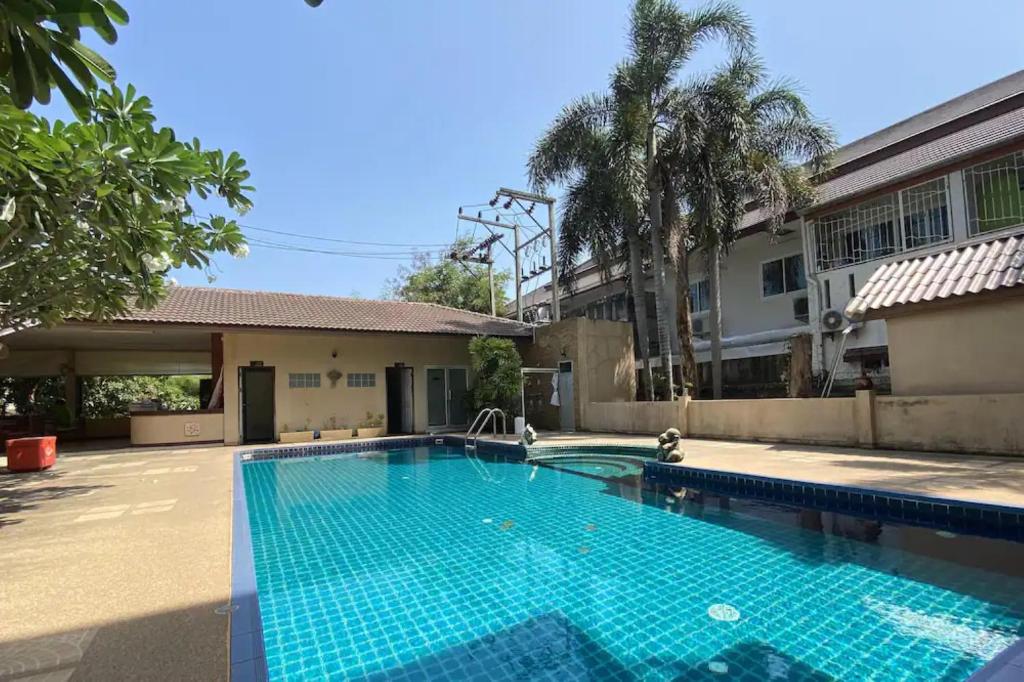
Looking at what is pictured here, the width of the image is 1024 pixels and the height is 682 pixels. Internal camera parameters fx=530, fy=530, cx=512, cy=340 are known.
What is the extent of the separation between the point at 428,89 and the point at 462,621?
15.8 meters

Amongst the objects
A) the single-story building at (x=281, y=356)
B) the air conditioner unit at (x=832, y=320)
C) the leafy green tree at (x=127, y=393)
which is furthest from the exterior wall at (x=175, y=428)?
the air conditioner unit at (x=832, y=320)

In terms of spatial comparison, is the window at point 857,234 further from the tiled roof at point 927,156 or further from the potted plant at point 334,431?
the potted plant at point 334,431

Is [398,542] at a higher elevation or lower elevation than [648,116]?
lower

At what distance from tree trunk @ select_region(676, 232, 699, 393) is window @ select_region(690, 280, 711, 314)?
6.22 meters

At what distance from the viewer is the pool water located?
352cm

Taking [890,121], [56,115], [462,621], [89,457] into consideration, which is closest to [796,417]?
[462,621]

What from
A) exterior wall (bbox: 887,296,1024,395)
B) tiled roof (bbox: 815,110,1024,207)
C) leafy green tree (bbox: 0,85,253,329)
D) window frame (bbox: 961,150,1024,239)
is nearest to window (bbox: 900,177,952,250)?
window frame (bbox: 961,150,1024,239)

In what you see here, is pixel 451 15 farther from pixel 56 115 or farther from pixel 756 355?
pixel 756 355

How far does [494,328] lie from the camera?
20.1 meters

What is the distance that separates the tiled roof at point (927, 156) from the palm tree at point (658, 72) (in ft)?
16.9

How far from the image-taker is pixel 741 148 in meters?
14.9

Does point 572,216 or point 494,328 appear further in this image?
point 494,328

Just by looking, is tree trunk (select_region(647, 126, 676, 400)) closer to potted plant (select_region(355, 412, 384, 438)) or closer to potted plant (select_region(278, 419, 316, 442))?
potted plant (select_region(355, 412, 384, 438))

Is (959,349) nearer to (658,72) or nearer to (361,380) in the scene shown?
(658,72)
